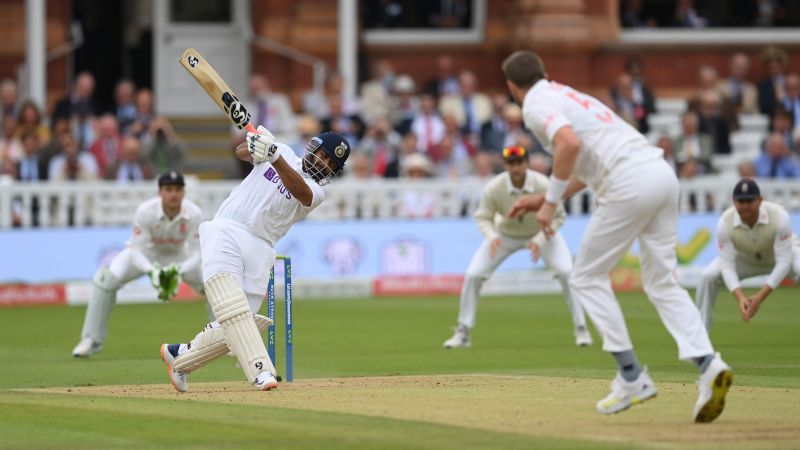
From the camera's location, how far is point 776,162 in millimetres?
21188

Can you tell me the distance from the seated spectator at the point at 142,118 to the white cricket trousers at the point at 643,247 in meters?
13.1

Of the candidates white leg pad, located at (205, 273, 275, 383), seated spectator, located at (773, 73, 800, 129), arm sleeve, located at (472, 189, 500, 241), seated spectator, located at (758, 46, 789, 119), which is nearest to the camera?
white leg pad, located at (205, 273, 275, 383)

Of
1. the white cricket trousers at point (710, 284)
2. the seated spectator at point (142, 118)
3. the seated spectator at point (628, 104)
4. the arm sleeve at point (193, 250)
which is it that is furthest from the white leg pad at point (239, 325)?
the seated spectator at point (628, 104)

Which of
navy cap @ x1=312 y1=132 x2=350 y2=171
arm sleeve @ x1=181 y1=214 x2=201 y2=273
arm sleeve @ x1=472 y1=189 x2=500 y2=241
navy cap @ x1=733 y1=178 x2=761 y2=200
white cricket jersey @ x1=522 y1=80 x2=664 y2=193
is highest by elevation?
white cricket jersey @ x1=522 y1=80 x2=664 y2=193

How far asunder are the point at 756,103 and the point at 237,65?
24.9 ft

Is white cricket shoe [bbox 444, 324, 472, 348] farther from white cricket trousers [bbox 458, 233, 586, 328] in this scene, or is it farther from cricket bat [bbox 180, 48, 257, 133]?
cricket bat [bbox 180, 48, 257, 133]

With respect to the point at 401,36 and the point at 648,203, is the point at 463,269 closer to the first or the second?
the point at 401,36

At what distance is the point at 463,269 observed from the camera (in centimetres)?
2006

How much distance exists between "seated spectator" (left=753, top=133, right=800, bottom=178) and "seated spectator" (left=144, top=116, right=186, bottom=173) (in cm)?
755

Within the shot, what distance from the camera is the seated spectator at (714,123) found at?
73.0 feet

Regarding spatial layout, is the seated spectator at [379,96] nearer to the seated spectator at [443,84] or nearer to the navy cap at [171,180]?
the seated spectator at [443,84]

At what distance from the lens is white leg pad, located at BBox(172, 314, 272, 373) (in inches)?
401

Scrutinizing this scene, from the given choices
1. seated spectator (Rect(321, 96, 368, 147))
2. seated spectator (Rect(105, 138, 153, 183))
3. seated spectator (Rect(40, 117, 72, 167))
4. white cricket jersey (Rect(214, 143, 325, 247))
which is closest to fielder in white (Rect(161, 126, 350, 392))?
white cricket jersey (Rect(214, 143, 325, 247))

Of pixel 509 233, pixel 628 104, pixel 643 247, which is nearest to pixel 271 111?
pixel 628 104
